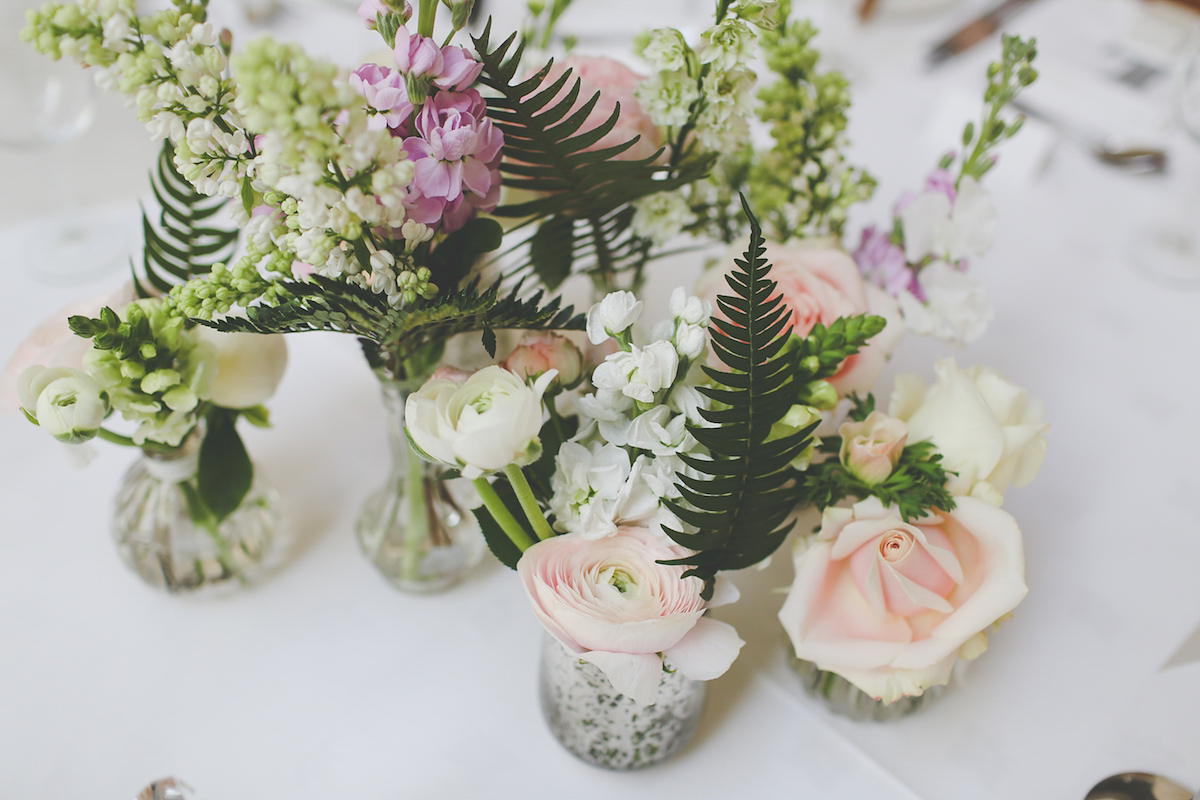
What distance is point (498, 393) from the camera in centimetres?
37

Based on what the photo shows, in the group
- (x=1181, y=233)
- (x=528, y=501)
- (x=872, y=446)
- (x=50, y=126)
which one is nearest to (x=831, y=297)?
(x=872, y=446)

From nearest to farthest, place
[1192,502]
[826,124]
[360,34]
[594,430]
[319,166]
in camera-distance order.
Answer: [319,166]
[594,430]
[826,124]
[1192,502]
[360,34]

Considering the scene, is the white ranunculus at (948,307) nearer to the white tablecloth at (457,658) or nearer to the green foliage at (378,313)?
the white tablecloth at (457,658)

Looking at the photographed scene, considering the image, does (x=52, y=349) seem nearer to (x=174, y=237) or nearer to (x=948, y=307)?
(x=174, y=237)

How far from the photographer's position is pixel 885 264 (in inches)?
24.0

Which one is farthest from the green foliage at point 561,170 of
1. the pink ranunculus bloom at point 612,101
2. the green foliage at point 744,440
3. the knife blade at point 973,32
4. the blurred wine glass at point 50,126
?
the knife blade at point 973,32

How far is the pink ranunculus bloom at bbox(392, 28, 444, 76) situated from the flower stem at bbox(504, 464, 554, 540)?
0.59ft

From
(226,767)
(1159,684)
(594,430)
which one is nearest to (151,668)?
(226,767)

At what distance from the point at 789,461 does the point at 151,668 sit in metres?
0.46

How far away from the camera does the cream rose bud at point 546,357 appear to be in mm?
438

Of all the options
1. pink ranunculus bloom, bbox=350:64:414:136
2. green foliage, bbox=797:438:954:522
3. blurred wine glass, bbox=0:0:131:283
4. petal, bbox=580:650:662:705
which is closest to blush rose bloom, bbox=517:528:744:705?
petal, bbox=580:650:662:705

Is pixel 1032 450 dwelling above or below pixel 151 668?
above

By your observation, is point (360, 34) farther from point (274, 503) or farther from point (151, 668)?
point (151, 668)

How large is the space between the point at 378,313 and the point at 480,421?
3.3 inches
